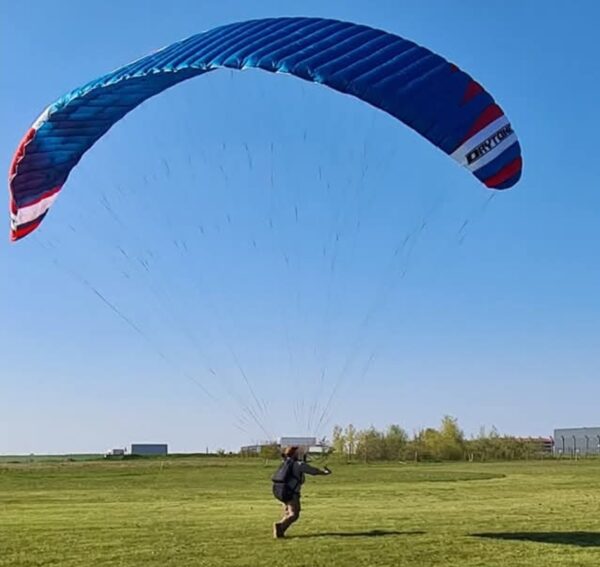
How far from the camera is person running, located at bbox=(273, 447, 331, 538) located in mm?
13141

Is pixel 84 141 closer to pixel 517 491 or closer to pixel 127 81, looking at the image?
pixel 127 81

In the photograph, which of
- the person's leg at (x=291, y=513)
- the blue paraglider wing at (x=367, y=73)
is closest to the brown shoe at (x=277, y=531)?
the person's leg at (x=291, y=513)

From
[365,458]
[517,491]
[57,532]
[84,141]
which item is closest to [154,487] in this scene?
[517,491]

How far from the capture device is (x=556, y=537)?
43.3 ft

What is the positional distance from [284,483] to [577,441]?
389 ft

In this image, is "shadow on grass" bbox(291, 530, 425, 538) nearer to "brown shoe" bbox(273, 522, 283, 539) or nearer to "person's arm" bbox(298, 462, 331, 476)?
"brown shoe" bbox(273, 522, 283, 539)

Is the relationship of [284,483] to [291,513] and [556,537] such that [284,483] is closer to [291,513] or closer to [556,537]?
[291,513]

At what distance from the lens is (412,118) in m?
11.3

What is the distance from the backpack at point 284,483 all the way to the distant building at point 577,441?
362 feet

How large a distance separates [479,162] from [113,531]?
7637mm

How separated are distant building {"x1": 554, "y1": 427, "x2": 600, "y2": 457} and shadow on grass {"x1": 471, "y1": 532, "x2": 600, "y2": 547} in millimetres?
108817

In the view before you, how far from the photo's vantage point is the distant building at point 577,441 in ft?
393

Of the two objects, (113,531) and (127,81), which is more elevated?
(127,81)

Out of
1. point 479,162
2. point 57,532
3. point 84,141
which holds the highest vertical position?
point 84,141
